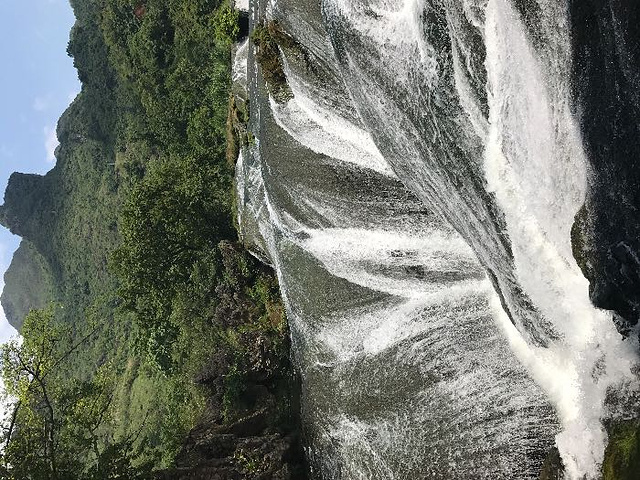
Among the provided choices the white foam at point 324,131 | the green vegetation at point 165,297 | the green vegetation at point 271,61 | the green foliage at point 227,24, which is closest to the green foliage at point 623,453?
the white foam at point 324,131

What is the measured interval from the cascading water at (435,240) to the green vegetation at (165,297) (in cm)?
345

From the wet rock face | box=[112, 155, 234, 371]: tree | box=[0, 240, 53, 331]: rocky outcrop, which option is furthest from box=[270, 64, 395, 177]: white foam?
box=[0, 240, 53, 331]: rocky outcrop

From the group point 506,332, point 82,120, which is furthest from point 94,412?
point 82,120

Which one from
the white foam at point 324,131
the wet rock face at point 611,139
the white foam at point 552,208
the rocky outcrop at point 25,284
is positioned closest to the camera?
the wet rock face at point 611,139

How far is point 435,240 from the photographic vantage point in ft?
30.8

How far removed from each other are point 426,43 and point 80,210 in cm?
3552

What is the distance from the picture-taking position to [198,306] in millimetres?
18156

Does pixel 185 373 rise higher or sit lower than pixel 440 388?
higher

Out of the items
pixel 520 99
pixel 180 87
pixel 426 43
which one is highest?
pixel 180 87

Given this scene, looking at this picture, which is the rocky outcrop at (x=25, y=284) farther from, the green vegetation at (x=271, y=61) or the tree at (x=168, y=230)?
the green vegetation at (x=271, y=61)

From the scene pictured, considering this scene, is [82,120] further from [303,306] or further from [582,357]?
[582,357]

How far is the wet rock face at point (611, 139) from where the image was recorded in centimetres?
537

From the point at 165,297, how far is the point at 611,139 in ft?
49.8

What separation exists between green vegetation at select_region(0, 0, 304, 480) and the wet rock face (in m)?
8.27
